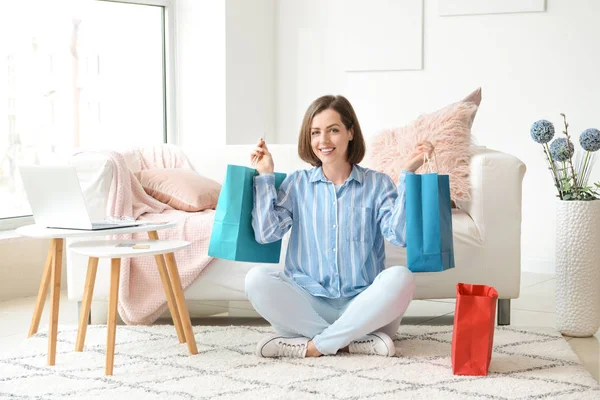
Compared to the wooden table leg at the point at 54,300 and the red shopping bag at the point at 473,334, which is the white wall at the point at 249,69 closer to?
the wooden table leg at the point at 54,300

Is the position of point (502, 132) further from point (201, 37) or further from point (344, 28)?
point (201, 37)

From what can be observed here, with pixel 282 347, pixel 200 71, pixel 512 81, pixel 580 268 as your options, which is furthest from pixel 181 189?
pixel 512 81

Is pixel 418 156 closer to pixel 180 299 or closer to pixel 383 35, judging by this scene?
pixel 180 299

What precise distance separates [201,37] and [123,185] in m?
2.08

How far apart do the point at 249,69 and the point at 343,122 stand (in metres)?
2.56

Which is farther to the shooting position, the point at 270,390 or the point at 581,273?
the point at 581,273

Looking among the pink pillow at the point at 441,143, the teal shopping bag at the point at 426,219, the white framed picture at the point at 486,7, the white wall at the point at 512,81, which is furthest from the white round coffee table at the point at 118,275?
the white framed picture at the point at 486,7

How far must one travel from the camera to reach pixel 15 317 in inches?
143

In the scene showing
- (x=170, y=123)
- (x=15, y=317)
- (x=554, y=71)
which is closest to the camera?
(x=15, y=317)

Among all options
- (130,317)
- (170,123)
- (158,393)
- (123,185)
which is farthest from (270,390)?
(170,123)

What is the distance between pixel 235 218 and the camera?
2.78m

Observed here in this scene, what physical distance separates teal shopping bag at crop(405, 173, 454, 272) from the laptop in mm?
912

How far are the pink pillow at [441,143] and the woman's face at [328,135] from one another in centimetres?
62

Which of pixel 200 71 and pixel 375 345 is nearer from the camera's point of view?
pixel 375 345
